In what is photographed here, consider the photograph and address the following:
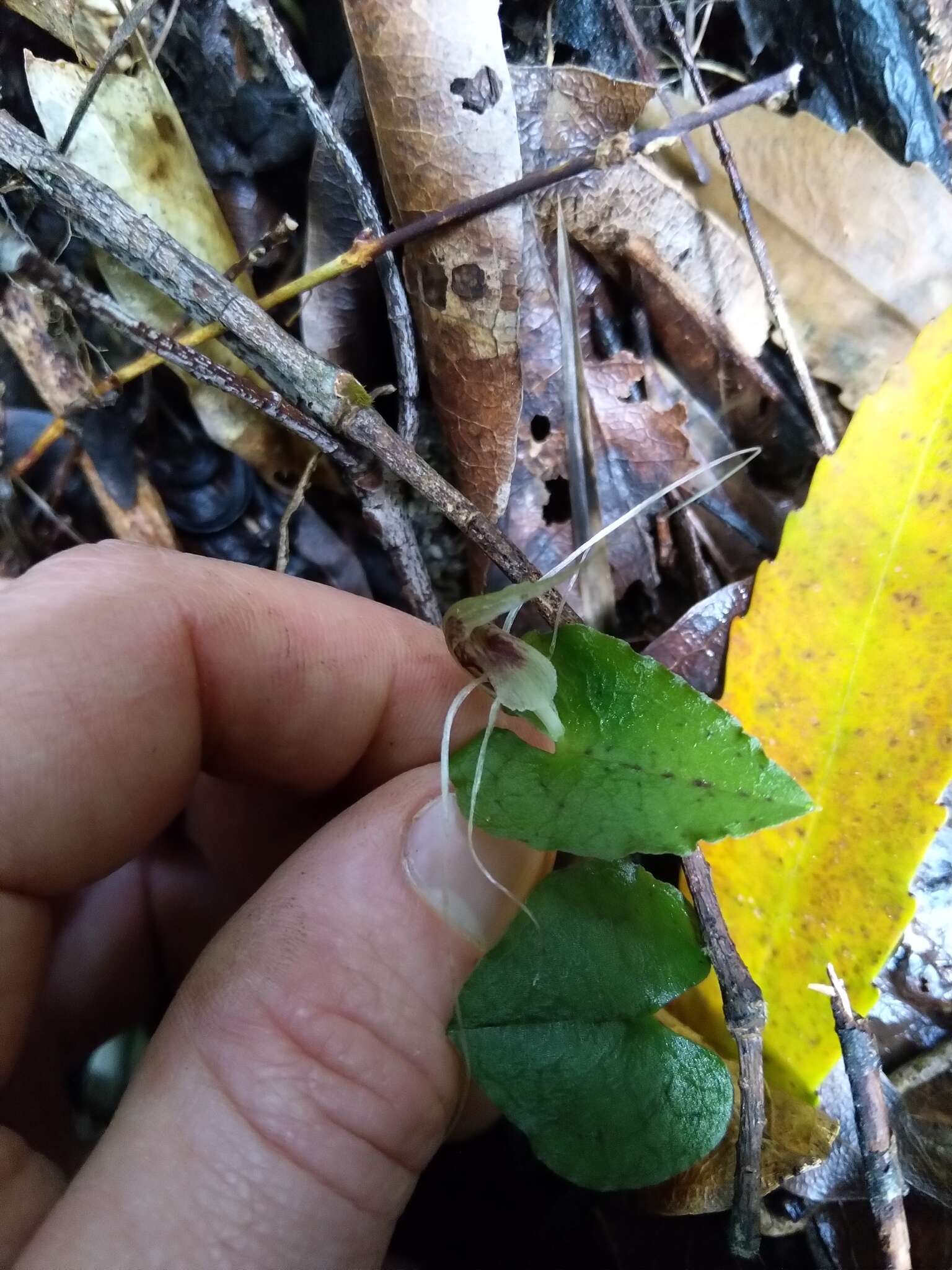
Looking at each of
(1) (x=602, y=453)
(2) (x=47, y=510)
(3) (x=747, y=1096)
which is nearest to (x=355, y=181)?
(1) (x=602, y=453)

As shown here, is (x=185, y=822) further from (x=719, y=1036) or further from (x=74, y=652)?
(x=719, y=1036)

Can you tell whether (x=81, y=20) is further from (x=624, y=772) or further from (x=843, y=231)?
(x=624, y=772)

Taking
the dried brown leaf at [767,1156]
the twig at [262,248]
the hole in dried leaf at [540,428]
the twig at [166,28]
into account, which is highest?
the twig at [166,28]

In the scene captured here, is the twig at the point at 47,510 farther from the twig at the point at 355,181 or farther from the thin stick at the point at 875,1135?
the thin stick at the point at 875,1135

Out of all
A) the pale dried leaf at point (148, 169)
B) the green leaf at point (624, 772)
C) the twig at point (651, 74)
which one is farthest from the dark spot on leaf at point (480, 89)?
the green leaf at point (624, 772)

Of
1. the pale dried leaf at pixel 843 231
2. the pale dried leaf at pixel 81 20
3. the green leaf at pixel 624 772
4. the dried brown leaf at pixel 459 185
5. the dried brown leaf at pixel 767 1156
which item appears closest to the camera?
the green leaf at pixel 624 772

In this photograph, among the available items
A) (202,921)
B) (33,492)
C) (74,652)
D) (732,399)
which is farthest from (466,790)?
(33,492)
